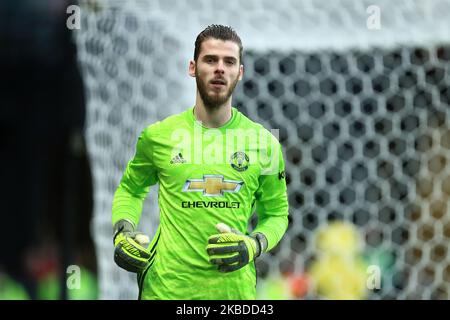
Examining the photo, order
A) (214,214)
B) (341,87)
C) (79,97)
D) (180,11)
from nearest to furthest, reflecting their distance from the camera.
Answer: (214,214)
(180,11)
(341,87)
(79,97)

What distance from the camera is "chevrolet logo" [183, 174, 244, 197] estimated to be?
1478 millimetres

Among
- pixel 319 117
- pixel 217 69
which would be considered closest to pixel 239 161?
pixel 217 69

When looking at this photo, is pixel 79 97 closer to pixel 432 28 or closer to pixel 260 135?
pixel 432 28

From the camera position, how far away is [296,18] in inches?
93.7

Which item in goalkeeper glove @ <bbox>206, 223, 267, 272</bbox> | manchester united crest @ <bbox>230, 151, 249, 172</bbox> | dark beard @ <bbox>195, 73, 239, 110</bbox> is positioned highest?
dark beard @ <bbox>195, 73, 239, 110</bbox>

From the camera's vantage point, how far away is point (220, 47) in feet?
4.84

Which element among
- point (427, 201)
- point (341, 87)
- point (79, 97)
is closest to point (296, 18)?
point (341, 87)

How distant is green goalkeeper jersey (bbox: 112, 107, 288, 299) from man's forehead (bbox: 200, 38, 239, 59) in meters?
0.13

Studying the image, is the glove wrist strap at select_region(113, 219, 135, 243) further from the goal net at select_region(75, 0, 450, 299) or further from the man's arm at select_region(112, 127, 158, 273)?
the goal net at select_region(75, 0, 450, 299)

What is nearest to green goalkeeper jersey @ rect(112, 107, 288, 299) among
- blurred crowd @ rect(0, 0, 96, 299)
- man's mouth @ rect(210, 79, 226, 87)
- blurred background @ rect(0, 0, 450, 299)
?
man's mouth @ rect(210, 79, 226, 87)

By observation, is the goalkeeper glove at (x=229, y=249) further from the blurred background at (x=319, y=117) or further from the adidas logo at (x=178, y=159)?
the blurred background at (x=319, y=117)

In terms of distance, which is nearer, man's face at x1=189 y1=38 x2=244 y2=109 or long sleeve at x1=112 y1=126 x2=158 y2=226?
man's face at x1=189 y1=38 x2=244 y2=109

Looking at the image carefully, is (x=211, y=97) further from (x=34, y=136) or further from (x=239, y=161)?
(x=34, y=136)

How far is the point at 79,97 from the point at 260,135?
229 cm
